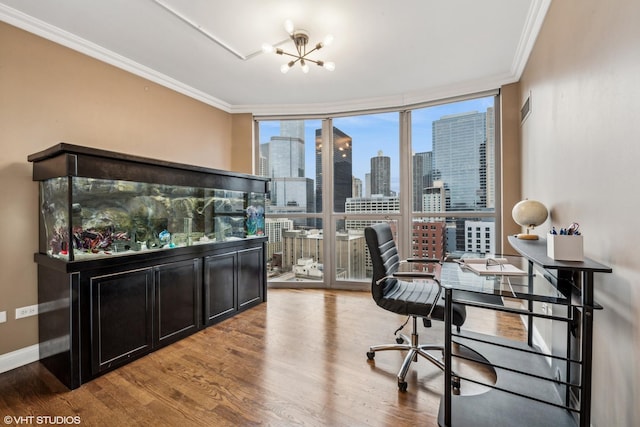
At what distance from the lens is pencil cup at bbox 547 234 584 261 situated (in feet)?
4.49

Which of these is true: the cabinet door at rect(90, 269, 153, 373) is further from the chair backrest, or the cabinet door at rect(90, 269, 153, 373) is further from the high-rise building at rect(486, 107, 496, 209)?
the high-rise building at rect(486, 107, 496, 209)

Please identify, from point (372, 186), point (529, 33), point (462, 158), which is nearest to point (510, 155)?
point (462, 158)

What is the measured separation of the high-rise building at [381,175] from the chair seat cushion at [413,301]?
2055 millimetres

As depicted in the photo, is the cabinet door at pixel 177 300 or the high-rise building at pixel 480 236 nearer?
the cabinet door at pixel 177 300

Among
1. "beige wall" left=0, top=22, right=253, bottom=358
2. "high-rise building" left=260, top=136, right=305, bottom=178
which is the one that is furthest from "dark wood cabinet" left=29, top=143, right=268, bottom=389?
"high-rise building" left=260, top=136, right=305, bottom=178

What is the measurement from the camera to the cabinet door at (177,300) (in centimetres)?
263

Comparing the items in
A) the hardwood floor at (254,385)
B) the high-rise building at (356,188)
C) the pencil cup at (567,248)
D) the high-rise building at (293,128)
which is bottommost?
the hardwood floor at (254,385)

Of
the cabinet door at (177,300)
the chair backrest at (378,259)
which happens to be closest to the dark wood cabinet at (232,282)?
the cabinet door at (177,300)

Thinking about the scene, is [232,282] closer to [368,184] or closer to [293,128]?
[368,184]

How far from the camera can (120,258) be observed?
233 cm

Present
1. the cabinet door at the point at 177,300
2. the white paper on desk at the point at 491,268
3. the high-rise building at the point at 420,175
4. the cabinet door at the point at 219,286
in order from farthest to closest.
→ the high-rise building at the point at 420,175, the cabinet door at the point at 219,286, the cabinet door at the point at 177,300, the white paper on desk at the point at 491,268

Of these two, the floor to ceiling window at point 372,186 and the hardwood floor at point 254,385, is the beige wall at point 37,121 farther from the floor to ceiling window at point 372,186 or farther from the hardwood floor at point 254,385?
the floor to ceiling window at point 372,186

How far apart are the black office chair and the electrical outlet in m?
2.81

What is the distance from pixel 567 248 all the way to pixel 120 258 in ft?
9.52
